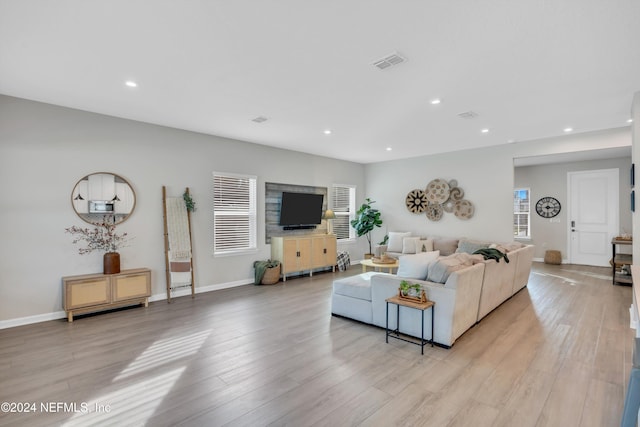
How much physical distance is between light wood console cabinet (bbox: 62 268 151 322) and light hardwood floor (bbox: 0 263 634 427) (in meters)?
0.18

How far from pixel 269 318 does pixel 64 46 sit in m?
3.51

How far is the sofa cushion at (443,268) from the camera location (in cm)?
322

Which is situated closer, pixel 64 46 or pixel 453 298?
pixel 64 46

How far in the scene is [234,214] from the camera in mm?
5926

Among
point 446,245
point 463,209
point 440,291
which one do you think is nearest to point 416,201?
point 463,209

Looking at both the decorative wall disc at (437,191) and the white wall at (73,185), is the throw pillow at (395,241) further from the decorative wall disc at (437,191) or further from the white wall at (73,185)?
the white wall at (73,185)

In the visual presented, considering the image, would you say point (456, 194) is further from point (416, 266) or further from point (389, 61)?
point (389, 61)

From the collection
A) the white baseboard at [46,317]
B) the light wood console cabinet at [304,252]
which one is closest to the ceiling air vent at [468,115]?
the light wood console cabinet at [304,252]

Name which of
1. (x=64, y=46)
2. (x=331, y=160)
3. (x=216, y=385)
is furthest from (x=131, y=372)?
(x=331, y=160)

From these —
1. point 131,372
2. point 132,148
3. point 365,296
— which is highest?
point 132,148

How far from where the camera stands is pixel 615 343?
3211 millimetres

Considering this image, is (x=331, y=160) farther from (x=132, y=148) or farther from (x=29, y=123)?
(x=29, y=123)

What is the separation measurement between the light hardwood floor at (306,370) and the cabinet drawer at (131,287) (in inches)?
10.0

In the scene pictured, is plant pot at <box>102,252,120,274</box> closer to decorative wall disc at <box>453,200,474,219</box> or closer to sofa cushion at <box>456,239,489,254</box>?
sofa cushion at <box>456,239,489,254</box>
